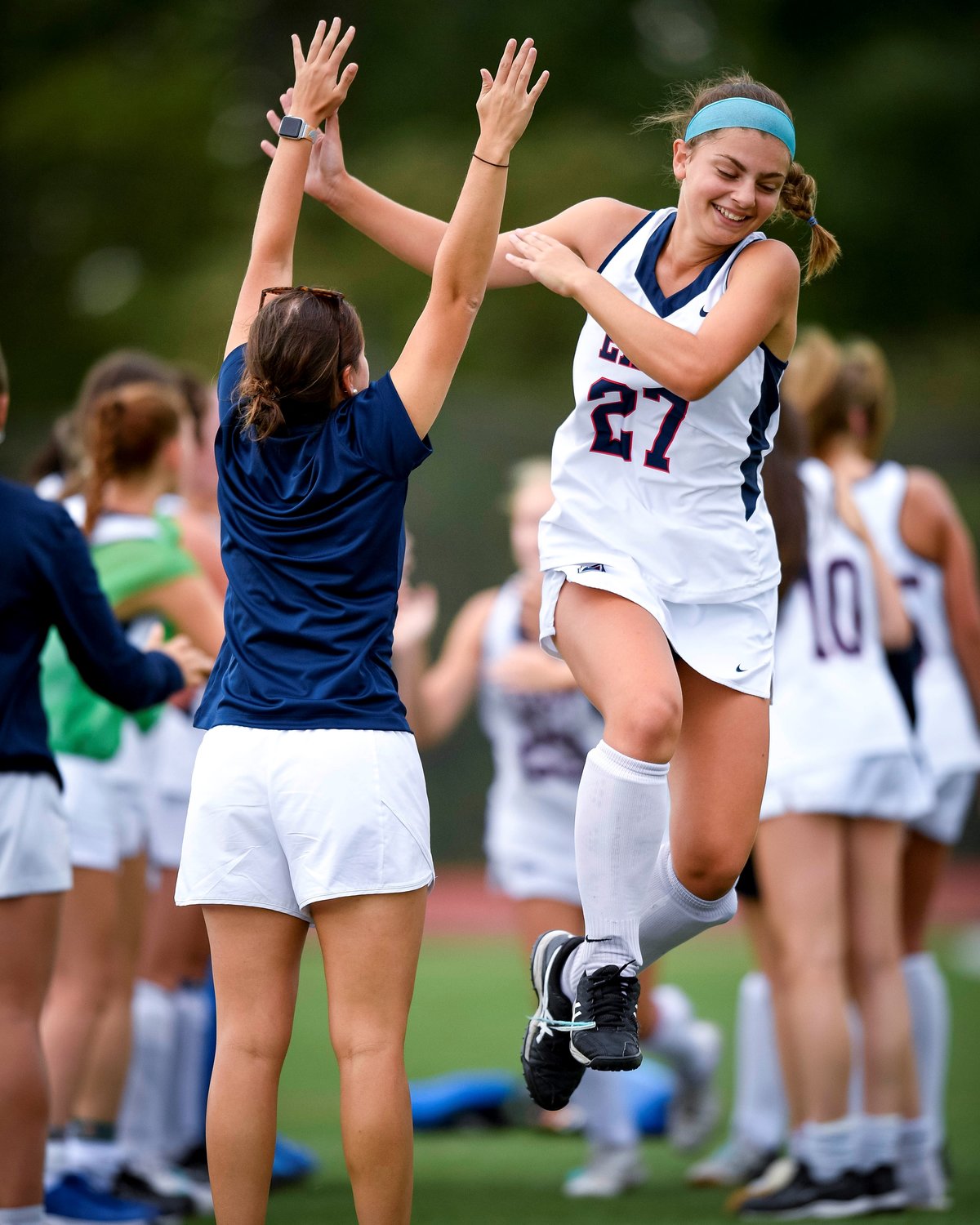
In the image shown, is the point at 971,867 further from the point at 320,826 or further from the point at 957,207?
the point at 320,826

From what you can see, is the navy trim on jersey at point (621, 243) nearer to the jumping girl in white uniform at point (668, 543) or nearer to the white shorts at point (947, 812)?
the jumping girl in white uniform at point (668, 543)

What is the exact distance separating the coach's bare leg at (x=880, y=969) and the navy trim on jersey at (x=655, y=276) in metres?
2.05

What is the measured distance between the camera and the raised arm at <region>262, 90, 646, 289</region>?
3631mm

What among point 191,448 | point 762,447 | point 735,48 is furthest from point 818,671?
point 735,48

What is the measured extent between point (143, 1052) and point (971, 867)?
991 centimetres

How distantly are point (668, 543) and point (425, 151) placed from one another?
57.3 feet

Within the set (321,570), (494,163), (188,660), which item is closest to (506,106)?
(494,163)

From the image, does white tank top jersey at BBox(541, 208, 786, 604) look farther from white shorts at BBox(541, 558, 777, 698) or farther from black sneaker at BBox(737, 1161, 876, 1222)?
black sneaker at BBox(737, 1161, 876, 1222)

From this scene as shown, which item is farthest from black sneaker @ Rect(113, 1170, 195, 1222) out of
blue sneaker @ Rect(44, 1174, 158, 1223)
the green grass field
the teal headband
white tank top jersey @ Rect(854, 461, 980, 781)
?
the teal headband

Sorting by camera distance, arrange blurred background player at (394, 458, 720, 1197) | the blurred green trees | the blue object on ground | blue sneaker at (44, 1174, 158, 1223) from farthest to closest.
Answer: the blurred green trees < the blue object on ground < blurred background player at (394, 458, 720, 1197) < blue sneaker at (44, 1174, 158, 1223)

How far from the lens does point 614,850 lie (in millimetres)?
3428

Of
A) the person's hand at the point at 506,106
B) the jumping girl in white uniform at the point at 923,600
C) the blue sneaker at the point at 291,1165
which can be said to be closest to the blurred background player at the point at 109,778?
the blue sneaker at the point at 291,1165

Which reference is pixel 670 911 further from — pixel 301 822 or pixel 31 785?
pixel 31 785

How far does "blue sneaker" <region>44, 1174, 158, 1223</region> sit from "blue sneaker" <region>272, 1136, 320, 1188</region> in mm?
794
